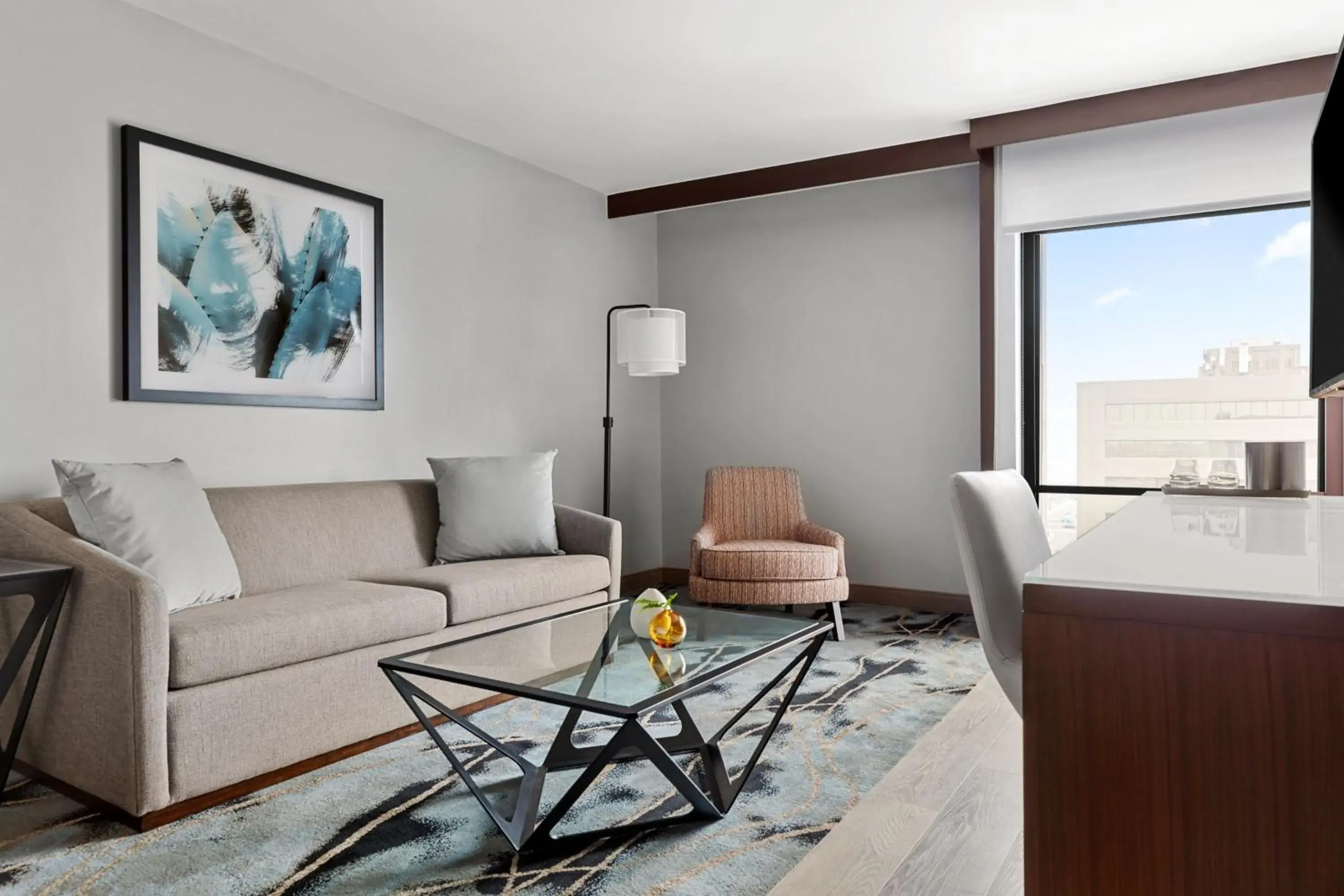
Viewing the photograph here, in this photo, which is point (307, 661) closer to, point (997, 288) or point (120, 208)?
point (120, 208)

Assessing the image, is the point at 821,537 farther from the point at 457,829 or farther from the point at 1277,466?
the point at 457,829

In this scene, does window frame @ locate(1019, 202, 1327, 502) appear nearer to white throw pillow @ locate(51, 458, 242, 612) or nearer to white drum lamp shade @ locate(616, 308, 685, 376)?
white drum lamp shade @ locate(616, 308, 685, 376)

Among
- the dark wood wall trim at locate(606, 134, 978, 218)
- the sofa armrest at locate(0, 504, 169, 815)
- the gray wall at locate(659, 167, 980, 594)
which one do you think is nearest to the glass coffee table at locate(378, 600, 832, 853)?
the sofa armrest at locate(0, 504, 169, 815)

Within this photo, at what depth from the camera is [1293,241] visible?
13.6 ft

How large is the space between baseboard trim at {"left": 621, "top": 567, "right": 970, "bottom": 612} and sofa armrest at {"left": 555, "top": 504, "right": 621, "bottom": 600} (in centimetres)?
83

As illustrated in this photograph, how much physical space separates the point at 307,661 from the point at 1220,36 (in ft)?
13.2

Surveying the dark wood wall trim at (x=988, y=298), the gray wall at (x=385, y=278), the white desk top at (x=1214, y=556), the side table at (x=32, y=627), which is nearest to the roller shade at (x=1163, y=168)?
the dark wood wall trim at (x=988, y=298)

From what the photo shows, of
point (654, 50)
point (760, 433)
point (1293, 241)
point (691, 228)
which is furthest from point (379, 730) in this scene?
point (1293, 241)

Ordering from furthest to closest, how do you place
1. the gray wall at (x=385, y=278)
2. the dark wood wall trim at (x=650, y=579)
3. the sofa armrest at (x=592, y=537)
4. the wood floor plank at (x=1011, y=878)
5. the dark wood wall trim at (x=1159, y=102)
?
the dark wood wall trim at (x=650, y=579) < the sofa armrest at (x=592, y=537) < the dark wood wall trim at (x=1159, y=102) < the gray wall at (x=385, y=278) < the wood floor plank at (x=1011, y=878)

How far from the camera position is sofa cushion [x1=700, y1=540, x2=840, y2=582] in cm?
444

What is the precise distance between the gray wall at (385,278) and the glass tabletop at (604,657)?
5.52 ft

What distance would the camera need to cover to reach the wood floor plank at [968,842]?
1932 mm

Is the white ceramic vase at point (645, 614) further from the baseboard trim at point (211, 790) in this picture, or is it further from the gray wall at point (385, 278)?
the gray wall at point (385, 278)

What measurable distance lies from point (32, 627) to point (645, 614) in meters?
1.62
